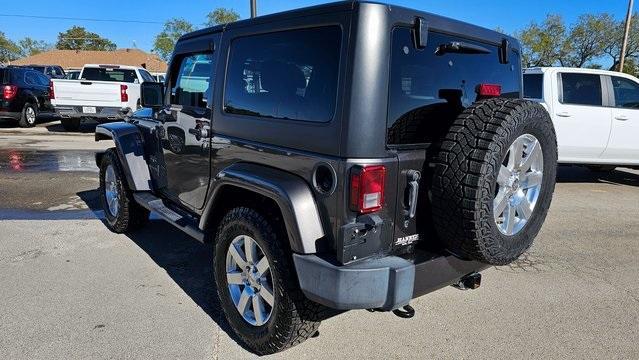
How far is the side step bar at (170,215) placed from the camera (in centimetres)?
335

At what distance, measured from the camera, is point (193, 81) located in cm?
358

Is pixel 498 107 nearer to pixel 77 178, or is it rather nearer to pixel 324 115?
pixel 324 115

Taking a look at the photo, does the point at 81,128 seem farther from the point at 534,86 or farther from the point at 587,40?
the point at 587,40

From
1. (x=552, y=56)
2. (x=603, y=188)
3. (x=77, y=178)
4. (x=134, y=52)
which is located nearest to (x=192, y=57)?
(x=77, y=178)

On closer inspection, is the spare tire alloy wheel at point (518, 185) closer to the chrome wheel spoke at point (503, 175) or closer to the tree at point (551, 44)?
the chrome wheel spoke at point (503, 175)

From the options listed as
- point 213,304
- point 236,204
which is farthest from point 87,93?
point 236,204

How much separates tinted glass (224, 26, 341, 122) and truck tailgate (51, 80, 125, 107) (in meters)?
10.5

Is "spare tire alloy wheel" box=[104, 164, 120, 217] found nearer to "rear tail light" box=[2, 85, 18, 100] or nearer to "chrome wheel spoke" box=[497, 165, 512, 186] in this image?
"chrome wheel spoke" box=[497, 165, 512, 186]

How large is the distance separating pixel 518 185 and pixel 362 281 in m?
1.13

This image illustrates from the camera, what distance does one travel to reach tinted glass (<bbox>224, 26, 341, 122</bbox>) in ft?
7.60

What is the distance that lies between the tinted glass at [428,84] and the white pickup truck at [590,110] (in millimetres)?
4827

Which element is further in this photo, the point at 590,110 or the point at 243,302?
the point at 590,110

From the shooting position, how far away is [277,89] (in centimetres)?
265

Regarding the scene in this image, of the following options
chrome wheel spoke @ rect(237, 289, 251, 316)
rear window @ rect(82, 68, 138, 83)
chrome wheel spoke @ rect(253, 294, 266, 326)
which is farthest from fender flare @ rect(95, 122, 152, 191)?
rear window @ rect(82, 68, 138, 83)
